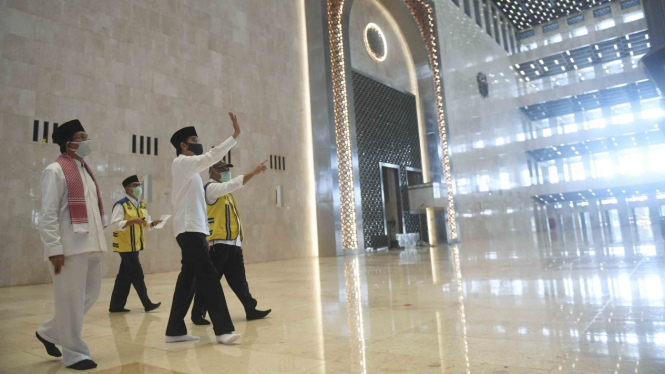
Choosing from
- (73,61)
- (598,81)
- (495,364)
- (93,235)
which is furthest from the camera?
(598,81)

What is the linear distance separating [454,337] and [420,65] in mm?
15899

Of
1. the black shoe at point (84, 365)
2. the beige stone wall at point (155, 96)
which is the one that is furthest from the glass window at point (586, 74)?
the black shoe at point (84, 365)

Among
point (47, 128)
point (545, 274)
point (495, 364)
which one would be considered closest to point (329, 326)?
point (495, 364)

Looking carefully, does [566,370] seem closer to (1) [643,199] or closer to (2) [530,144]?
(2) [530,144]

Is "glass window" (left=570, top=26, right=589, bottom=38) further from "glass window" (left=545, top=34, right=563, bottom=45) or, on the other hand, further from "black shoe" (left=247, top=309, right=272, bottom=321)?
"black shoe" (left=247, top=309, right=272, bottom=321)

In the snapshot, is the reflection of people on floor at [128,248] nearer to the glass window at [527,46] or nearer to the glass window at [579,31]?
the glass window at [527,46]

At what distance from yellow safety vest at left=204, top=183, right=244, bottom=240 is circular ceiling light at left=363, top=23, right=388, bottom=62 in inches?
489

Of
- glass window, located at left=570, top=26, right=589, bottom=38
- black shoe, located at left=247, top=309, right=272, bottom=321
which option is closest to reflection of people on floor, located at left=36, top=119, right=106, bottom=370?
black shoe, located at left=247, top=309, right=272, bottom=321

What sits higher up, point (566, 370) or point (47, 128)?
point (47, 128)

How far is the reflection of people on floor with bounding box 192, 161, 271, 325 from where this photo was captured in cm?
319

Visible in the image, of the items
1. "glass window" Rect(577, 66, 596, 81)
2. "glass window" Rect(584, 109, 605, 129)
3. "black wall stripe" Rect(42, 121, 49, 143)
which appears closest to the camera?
"black wall stripe" Rect(42, 121, 49, 143)

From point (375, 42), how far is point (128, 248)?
12788mm

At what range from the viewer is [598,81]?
77.5 ft

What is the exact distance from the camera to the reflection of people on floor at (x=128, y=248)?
4027 mm
